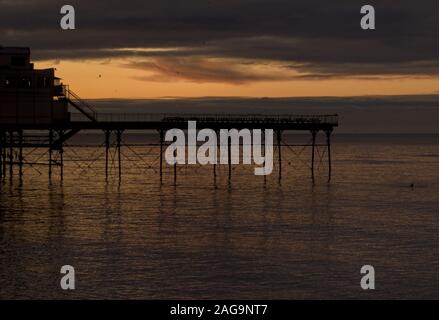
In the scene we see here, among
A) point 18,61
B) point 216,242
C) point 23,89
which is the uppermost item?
point 18,61

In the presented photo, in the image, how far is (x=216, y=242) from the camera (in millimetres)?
44625

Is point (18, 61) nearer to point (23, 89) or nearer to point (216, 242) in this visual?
point (23, 89)

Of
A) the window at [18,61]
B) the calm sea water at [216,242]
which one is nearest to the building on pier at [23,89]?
the window at [18,61]

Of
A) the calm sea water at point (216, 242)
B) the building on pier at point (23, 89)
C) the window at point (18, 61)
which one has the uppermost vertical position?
the window at point (18, 61)

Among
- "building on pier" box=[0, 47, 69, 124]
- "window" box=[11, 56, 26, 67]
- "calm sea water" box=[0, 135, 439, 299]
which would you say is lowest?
"calm sea water" box=[0, 135, 439, 299]

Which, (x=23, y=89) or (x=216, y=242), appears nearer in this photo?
(x=216, y=242)

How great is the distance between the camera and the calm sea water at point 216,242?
1347 inches

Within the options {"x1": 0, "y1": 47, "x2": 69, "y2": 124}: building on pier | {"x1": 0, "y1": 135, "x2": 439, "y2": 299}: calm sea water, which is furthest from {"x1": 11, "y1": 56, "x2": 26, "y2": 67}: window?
{"x1": 0, "y1": 135, "x2": 439, "y2": 299}: calm sea water

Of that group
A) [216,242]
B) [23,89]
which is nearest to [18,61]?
[23,89]

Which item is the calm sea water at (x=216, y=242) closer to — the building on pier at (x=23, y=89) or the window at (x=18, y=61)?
the building on pier at (x=23, y=89)

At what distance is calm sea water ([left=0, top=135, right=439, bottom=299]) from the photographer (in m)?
34.2

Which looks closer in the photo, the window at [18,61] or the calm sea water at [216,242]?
the calm sea water at [216,242]

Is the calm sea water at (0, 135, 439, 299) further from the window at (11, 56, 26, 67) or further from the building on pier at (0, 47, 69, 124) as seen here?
the window at (11, 56, 26, 67)
